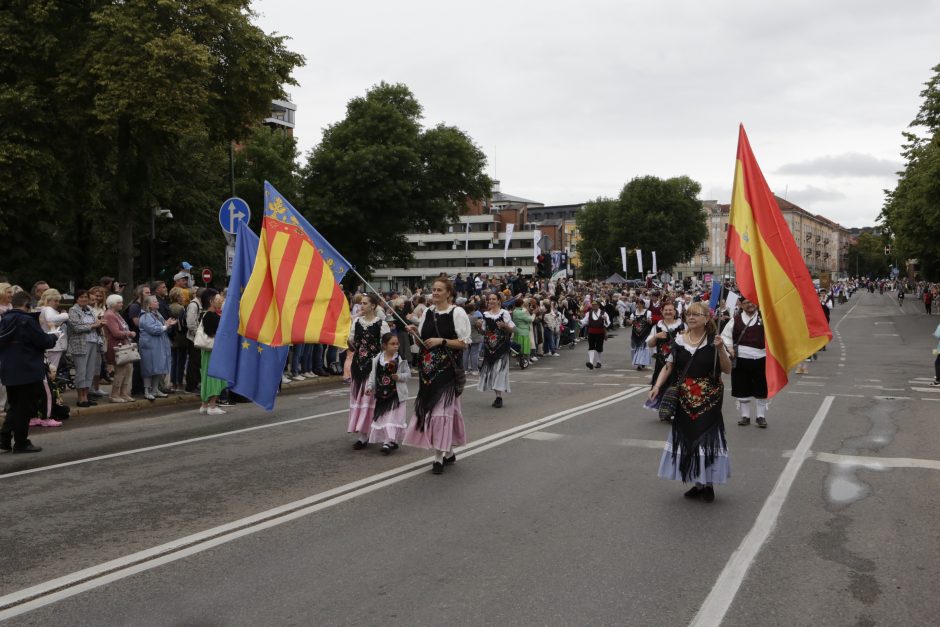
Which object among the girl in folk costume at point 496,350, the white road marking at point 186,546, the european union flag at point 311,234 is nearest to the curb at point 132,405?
the girl in folk costume at point 496,350

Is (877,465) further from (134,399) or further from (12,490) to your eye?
(134,399)

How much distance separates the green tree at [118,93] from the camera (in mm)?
23469

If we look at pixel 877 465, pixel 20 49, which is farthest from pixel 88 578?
pixel 20 49

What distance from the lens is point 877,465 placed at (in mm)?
9039

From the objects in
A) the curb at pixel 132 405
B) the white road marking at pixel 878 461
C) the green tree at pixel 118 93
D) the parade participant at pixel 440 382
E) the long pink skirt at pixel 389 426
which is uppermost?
the green tree at pixel 118 93

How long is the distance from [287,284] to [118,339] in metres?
5.91

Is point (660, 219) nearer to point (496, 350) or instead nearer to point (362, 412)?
point (496, 350)

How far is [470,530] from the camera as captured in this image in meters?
6.38

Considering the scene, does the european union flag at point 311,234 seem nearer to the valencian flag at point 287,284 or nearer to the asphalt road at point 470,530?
the valencian flag at point 287,284

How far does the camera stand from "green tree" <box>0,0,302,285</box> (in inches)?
924

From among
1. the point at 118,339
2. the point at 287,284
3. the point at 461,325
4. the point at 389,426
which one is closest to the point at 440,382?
the point at 461,325

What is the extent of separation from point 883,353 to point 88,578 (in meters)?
26.8

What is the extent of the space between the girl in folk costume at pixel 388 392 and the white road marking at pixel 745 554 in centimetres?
406

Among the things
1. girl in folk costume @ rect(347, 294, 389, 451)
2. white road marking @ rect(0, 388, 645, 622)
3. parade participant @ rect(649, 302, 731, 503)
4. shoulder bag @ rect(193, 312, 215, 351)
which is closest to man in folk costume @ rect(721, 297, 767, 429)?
parade participant @ rect(649, 302, 731, 503)
